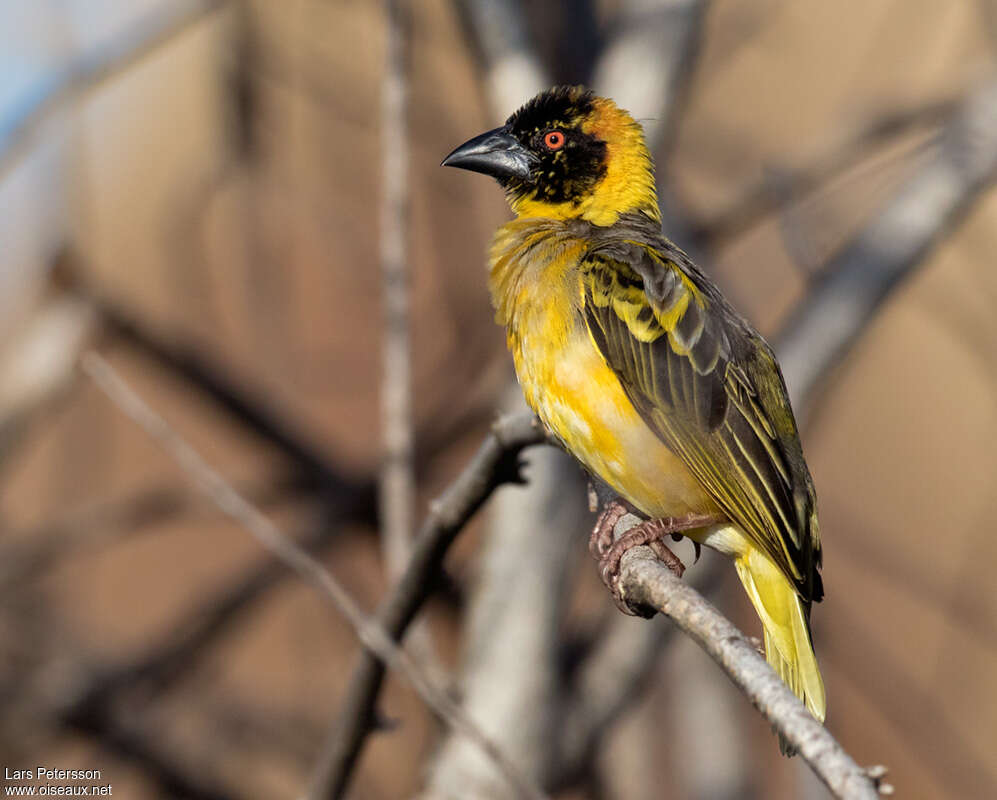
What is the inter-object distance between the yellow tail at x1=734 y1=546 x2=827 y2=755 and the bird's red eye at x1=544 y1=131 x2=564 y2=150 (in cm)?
129

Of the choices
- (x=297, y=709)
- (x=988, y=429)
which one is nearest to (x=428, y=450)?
(x=297, y=709)

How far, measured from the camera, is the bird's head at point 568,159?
309cm

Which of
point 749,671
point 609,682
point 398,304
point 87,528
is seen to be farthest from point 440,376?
point 749,671

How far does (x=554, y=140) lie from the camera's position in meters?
3.14

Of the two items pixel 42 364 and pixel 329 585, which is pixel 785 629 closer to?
pixel 329 585

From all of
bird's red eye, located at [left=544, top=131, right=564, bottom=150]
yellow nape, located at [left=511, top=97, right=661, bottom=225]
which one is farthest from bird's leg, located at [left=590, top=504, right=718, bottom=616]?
bird's red eye, located at [left=544, top=131, right=564, bottom=150]

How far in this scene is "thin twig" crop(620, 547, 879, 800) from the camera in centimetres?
111

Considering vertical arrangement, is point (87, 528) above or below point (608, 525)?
below

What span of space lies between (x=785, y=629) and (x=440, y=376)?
13.9ft

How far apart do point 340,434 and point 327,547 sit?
1454 mm

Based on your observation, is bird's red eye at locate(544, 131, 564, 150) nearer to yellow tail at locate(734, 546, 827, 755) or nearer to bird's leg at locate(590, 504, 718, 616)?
bird's leg at locate(590, 504, 718, 616)

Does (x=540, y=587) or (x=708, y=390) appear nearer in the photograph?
(x=708, y=390)

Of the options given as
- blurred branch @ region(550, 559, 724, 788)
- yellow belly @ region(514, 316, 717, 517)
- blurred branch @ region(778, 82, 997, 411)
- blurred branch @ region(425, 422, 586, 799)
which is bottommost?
blurred branch @ region(550, 559, 724, 788)

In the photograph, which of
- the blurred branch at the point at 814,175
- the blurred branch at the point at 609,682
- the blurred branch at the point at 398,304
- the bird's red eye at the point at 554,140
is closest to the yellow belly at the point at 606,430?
the blurred branch at the point at 398,304
